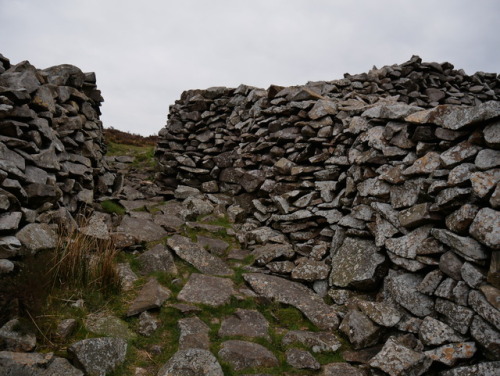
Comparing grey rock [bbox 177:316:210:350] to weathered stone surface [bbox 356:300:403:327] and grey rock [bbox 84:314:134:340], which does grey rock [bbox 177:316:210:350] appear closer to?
grey rock [bbox 84:314:134:340]

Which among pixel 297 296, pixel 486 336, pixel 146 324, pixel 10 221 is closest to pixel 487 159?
pixel 486 336

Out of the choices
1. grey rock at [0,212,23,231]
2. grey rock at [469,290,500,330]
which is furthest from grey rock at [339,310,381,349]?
grey rock at [0,212,23,231]

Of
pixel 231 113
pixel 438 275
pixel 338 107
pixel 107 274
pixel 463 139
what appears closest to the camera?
pixel 438 275

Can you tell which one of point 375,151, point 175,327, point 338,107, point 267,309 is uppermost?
point 338,107

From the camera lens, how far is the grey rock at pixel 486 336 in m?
4.11

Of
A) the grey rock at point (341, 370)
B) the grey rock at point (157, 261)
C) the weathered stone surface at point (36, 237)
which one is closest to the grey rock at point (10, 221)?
the weathered stone surface at point (36, 237)

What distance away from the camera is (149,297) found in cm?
591

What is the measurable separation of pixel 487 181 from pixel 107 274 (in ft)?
19.0

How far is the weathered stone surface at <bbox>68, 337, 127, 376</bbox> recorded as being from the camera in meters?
4.17

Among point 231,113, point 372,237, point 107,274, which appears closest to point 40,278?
point 107,274

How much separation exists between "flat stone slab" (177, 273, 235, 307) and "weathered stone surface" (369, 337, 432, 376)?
2641mm

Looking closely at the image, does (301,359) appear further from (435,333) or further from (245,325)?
(435,333)

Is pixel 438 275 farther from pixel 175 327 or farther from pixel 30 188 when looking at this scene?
pixel 30 188

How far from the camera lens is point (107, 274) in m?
5.93
